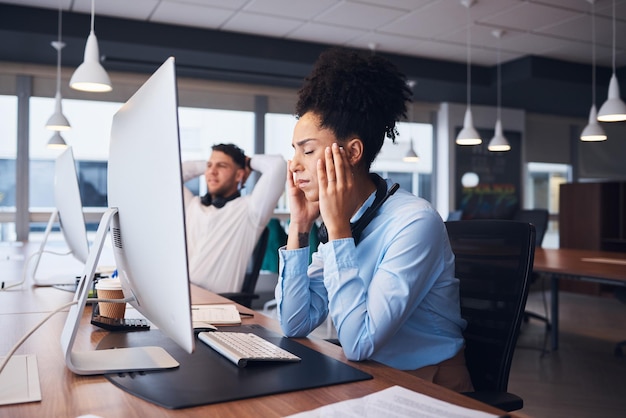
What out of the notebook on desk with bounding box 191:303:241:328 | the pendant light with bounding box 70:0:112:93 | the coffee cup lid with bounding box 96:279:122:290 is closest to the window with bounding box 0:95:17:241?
the pendant light with bounding box 70:0:112:93

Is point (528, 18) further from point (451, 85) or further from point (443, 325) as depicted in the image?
point (443, 325)

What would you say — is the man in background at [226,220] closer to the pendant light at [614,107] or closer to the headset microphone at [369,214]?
the headset microphone at [369,214]

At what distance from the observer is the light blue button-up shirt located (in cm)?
110

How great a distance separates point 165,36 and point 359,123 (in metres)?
4.16

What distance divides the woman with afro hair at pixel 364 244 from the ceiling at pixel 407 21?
340cm

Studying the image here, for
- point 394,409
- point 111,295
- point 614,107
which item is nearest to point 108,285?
point 111,295

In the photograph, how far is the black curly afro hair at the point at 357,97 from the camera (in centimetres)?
133

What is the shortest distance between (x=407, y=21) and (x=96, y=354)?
451 centimetres

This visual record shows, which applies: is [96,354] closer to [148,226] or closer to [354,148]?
[148,226]

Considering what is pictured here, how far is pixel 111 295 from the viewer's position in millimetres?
1412

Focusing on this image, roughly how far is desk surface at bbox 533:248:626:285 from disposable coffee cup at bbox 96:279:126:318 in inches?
99.1

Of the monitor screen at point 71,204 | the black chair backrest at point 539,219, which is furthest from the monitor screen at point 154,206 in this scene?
the black chair backrest at point 539,219

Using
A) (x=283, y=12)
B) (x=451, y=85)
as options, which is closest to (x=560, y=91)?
(x=451, y=85)

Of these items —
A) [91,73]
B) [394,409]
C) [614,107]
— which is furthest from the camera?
[614,107]
